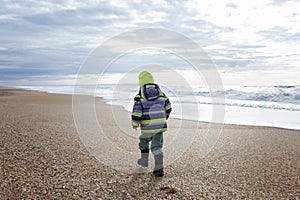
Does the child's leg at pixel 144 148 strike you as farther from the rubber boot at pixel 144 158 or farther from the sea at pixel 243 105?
the sea at pixel 243 105

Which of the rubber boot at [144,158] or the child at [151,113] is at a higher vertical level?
the child at [151,113]

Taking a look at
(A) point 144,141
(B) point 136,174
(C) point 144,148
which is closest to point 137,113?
(A) point 144,141

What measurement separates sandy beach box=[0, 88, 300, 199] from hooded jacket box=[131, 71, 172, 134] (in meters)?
0.92

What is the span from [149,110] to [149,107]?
0.05m

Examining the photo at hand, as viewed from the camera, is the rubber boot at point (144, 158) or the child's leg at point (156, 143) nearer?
the child's leg at point (156, 143)

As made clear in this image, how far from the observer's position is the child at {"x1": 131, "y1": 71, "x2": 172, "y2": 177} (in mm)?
4988

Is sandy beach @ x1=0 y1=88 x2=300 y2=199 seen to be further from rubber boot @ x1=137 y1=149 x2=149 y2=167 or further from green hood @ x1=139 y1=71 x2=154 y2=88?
green hood @ x1=139 y1=71 x2=154 y2=88

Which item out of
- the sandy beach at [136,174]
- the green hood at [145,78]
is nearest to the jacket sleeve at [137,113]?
the green hood at [145,78]

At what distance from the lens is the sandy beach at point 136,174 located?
4.21 metres

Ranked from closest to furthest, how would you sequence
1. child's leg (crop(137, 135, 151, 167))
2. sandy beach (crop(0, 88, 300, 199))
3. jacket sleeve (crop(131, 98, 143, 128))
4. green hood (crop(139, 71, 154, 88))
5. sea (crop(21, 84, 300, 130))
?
sandy beach (crop(0, 88, 300, 199))
jacket sleeve (crop(131, 98, 143, 128))
green hood (crop(139, 71, 154, 88))
child's leg (crop(137, 135, 151, 167))
sea (crop(21, 84, 300, 130))

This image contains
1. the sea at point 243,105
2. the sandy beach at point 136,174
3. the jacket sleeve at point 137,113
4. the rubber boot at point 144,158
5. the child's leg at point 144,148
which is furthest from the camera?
the sea at point 243,105

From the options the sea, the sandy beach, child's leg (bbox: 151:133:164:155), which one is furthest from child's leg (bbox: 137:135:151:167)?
the sea

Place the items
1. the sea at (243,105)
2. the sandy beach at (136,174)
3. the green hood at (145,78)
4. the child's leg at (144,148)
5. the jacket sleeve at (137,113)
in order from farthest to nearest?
1. the sea at (243,105)
2. the child's leg at (144,148)
3. the green hood at (145,78)
4. the jacket sleeve at (137,113)
5. the sandy beach at (136,174)

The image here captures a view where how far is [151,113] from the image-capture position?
16.5 ft
